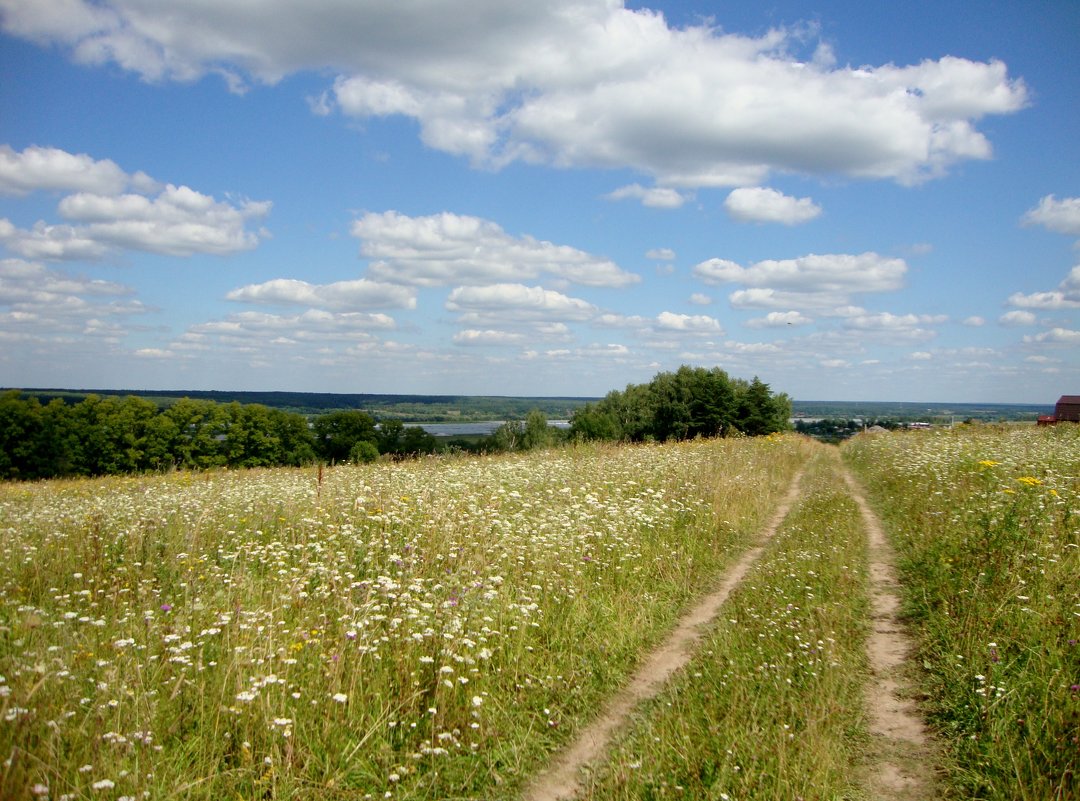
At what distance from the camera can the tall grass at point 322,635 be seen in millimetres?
3932

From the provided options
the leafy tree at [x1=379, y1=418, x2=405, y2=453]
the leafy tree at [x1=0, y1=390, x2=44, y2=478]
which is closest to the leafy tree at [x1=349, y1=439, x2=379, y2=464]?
the leafy tree at [x1=379, y1=418, x2=405, y2=453]

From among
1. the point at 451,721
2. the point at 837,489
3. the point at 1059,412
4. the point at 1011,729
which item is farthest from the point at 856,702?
the point at 1059,412

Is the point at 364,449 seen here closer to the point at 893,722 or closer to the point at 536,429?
the point at 536,429

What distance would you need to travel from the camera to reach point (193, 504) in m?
10.1

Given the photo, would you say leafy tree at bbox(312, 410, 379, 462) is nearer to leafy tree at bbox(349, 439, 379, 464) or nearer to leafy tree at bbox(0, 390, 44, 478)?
leafy tree at bbox(349, 439, 379, 464)

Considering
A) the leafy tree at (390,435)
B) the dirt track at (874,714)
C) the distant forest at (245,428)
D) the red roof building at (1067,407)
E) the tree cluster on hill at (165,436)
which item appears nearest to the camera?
the dirt track at (874,714)

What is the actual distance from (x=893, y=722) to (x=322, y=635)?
4435 millimetres

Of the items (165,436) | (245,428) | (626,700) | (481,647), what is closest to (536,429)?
(245,428)

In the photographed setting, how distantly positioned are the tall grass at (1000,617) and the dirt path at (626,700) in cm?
203

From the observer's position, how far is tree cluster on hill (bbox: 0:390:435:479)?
177 feet

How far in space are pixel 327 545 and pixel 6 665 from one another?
374cm

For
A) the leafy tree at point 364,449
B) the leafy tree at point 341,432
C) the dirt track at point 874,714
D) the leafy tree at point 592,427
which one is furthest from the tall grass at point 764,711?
the leafy tree at point 341,432

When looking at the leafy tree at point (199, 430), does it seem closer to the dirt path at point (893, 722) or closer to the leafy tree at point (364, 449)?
the leafy tree at point (364, 449)

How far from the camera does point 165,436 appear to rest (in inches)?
2371
